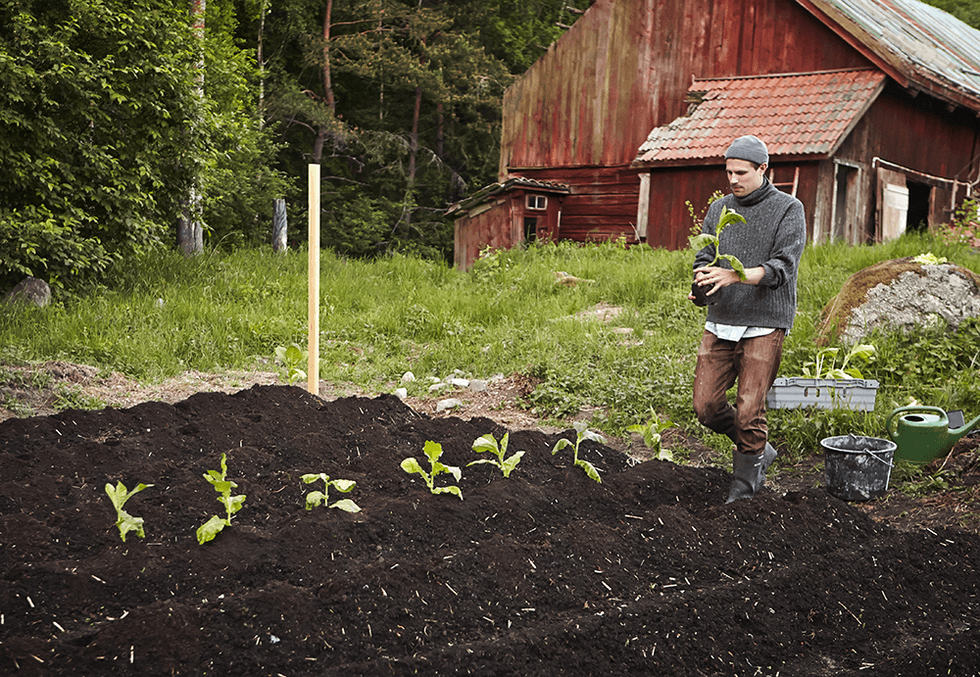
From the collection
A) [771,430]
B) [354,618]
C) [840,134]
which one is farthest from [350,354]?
[840,134]

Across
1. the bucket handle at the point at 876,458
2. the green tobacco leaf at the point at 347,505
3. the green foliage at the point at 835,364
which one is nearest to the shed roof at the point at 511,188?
the green foliage at the point at 835,364

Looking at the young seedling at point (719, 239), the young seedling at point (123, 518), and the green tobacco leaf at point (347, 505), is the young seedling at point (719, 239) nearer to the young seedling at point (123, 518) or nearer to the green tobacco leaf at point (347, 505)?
the green tobacco leaf at point (347, 505)

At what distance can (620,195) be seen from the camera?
1584cm

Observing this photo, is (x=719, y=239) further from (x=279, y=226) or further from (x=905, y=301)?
(x=279, y=226)

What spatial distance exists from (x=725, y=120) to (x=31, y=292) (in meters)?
10.4

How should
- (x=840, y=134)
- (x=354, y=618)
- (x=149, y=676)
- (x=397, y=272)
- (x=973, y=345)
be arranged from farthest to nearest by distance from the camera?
(x=397, y=272), (x=840, y=134), (x=973, y=345), (x=354, y=618), (x=149, y=676)

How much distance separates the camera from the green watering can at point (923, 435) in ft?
16.6

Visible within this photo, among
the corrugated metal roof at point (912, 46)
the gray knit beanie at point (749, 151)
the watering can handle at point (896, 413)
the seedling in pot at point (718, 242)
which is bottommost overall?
the watering can handle at point (896, 413)

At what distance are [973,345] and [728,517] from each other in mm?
3837

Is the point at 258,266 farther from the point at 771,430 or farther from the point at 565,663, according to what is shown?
the point at 565,663

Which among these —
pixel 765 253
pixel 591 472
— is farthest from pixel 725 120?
pixel 591 472

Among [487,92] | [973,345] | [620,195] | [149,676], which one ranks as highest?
[487,92]

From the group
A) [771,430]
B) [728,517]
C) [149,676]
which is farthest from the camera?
[771,430]

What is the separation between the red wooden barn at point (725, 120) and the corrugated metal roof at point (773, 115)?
0.03 metres
